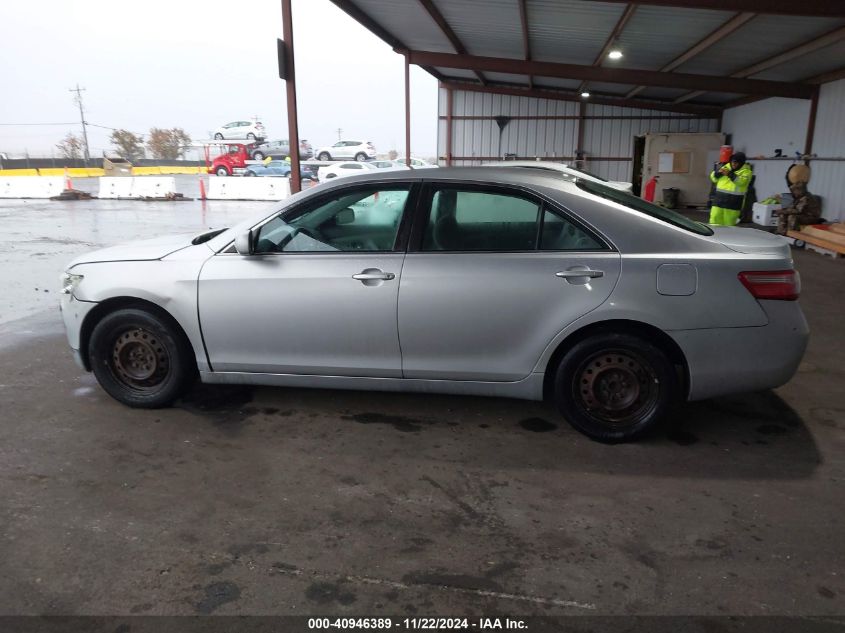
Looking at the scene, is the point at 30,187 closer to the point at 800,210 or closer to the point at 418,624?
the point at 800,210

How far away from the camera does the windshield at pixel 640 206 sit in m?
3.57

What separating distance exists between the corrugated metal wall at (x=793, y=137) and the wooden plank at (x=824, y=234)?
2.11 m

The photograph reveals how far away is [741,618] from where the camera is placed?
7.15 ft

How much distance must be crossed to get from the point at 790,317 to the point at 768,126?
17.9 metres

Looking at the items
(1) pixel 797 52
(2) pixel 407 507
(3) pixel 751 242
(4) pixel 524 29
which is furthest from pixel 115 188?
(3) pixel 751 242

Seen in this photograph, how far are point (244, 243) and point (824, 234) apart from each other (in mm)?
11559

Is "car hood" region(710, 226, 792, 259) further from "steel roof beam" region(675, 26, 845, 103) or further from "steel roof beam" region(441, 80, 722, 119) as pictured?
"steel roof beam" region(441, 80, 722, 119)

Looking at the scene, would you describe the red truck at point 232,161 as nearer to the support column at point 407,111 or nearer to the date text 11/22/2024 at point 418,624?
the support column at point 407,111

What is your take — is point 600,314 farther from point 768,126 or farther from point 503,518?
point 768,126

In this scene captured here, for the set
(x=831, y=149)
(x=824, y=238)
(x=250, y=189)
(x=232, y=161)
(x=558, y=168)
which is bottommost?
(x=824, y=238)

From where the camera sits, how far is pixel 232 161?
3409 centimetres

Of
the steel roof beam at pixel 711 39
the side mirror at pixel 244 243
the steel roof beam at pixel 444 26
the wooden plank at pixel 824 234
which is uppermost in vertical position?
the steel roof beam at pixel 444 26

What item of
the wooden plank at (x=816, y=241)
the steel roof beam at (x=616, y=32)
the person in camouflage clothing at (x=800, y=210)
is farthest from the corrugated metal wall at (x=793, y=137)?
the steel roof beam at (x=616, y=32)

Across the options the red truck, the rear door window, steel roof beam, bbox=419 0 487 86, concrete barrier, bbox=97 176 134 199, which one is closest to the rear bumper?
the rear door window
